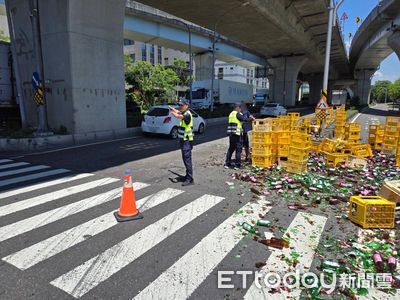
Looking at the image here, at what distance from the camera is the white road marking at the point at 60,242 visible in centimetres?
349

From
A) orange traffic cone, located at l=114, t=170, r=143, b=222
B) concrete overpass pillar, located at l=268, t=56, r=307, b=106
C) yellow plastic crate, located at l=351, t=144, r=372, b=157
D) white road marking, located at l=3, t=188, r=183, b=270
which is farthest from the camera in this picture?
concrete overpass pillar, located at l=268, t=56, r=307, b=106

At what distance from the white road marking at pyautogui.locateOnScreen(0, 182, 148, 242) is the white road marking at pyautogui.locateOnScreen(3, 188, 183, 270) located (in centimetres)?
57

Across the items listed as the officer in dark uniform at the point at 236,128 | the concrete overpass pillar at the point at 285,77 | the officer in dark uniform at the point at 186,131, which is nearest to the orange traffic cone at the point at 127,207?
the officer in dark uniform at the point at 186,131

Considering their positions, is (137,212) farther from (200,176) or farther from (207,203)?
(200,176)

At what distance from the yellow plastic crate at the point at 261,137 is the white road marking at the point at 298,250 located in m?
3.51

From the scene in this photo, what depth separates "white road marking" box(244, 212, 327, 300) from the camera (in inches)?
116

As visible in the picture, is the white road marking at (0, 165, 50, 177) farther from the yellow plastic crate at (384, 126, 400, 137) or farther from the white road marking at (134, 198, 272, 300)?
the yellow plastic crate at (384, 126, 400, 137)

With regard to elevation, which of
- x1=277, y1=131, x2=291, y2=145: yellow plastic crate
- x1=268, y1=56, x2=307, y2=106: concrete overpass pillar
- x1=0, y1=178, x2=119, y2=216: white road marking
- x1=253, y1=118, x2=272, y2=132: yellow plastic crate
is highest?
x1=268, y1=56, x2=307, y2=106: concrete overpass pillar

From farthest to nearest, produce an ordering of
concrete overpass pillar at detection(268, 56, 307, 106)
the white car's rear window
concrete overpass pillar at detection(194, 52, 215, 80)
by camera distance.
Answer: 1. concrete overpass pillar at detection(194, 52, 215, 80)
2. concrete overpass pillar at detection(268, 56, 307, 106)
3. the white car's rear window

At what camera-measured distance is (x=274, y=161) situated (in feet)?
29.3

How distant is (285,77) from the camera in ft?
133

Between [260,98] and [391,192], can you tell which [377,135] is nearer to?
[391,192]

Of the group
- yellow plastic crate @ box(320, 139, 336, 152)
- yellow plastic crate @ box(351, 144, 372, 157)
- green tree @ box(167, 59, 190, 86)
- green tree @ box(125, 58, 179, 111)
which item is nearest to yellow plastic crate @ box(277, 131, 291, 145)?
yellow plastic crate @ box(320, 139, 336, 152)

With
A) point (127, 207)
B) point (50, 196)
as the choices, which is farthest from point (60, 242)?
point (50, 196)
